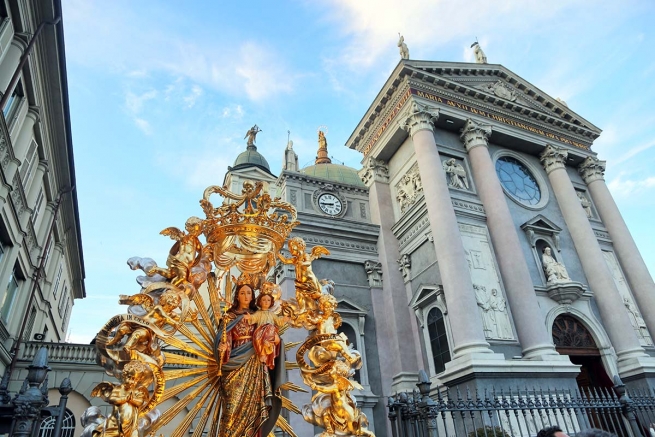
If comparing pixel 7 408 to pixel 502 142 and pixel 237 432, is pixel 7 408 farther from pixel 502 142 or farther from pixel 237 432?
pixel 502 142

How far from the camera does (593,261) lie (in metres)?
15.7

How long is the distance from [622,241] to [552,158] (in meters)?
4.35

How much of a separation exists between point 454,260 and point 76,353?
528 inches

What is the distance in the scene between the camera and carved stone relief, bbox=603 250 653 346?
15.2m

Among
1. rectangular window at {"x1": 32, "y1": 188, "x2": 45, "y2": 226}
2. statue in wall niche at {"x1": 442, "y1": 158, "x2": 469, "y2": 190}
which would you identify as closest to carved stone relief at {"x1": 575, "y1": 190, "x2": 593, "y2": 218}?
statue in wall niche at {"x1": 442, "y1": 158, "x2": 469, "y2": 190}

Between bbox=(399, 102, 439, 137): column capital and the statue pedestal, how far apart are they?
679cm

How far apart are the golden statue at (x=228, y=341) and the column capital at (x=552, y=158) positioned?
14919 millimetres

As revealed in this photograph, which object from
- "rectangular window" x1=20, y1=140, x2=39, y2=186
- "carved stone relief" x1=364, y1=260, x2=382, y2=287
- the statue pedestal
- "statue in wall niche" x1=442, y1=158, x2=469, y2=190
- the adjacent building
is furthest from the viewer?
"carved stone relief" x1=364, y1=260, x2=382, y2=287

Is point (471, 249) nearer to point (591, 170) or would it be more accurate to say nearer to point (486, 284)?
point (486, 284)

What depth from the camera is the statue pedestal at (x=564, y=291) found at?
14.0 m

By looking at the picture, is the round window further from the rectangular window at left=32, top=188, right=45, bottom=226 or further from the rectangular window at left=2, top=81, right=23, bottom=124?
the rectangular window at left=32, top=188, right=45, bottom=226

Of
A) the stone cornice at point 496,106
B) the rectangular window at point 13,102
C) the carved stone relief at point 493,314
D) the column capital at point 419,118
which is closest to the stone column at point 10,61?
the rectangular window at point 13,102

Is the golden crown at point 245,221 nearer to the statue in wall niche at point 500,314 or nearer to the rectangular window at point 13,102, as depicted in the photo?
the statue in wall niche at point 500,314

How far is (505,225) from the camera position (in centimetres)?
1436
